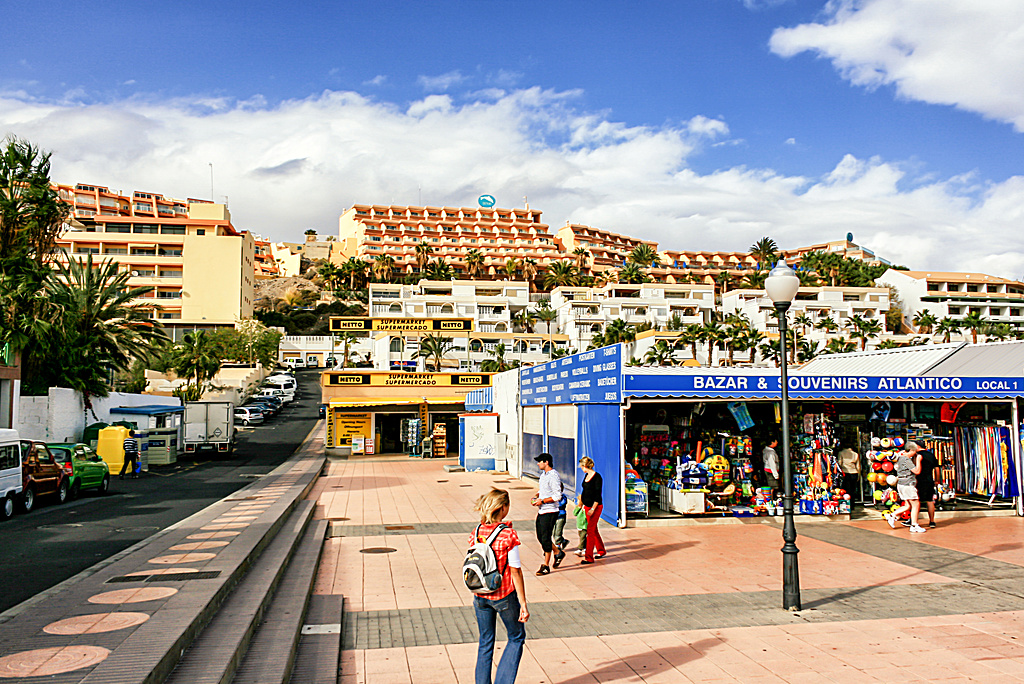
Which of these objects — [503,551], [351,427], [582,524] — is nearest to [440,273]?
[351,427]

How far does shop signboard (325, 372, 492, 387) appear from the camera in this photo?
36.7 meters

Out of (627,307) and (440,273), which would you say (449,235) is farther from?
(627,307)

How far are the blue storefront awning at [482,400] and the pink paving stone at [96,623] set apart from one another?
22968 mm

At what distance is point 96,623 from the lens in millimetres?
5715

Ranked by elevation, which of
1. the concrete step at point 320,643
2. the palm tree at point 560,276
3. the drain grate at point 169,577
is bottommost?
the concrete step at point 320,643

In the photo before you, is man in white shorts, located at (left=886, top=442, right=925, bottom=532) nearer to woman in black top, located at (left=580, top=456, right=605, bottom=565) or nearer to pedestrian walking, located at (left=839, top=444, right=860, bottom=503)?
pedestrian walking, located at (left=839, top=444, right=860, bottom=503)

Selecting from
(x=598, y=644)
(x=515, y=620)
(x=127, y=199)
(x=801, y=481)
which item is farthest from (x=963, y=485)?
(x=127, y=199)

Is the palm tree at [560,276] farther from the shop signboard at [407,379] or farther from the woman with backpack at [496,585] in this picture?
the woman with backpack at [496,585]

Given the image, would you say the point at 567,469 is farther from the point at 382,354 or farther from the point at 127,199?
the point at 127,199

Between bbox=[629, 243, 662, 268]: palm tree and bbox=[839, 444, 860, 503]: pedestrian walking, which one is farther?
bbox=[629, 243, 662, 268]: palm tree

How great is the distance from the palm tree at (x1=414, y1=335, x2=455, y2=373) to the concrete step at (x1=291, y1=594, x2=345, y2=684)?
52.3m

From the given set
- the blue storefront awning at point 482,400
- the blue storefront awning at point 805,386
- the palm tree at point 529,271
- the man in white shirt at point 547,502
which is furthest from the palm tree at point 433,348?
the man in white shirt at point 547,502

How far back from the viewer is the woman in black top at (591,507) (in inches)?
415

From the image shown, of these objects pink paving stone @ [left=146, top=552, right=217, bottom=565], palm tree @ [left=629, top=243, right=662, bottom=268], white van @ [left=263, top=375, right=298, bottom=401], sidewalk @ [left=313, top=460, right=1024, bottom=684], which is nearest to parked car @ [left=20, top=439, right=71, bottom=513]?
sidewalk @ [left=313, top=460, right=1024, bottom=684]
